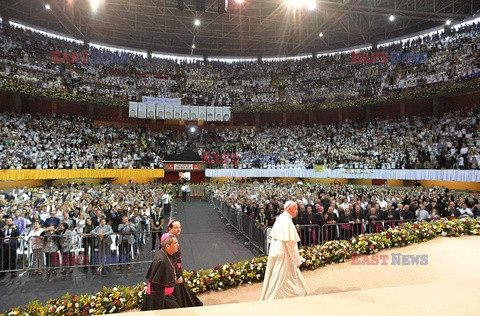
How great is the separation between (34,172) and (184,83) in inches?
808

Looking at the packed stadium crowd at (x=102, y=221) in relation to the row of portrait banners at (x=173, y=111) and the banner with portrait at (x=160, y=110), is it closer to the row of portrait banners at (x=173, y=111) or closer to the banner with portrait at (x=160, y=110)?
the row of portrait banners at (x=173, y=111)

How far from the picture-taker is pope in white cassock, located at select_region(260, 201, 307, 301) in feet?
17.4

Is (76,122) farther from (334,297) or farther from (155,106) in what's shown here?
(334,297)

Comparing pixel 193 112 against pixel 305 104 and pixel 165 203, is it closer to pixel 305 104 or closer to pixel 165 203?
pixel 305 104

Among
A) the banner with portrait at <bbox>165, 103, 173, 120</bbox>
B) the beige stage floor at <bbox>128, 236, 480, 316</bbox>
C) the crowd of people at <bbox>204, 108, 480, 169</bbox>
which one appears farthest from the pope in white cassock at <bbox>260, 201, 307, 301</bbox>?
the banner with portrait at <bbox>165, 103, 173, 120</bbox>

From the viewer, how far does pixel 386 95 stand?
93.4 ft

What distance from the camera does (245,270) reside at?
715cm

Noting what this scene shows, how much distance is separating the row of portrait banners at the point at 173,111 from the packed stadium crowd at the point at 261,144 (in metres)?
2.06

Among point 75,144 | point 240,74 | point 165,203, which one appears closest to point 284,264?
point 165,203

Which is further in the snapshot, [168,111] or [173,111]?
[173,111]

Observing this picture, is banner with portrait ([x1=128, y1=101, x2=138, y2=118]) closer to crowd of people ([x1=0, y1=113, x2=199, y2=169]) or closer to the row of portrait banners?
the row of portrait banners

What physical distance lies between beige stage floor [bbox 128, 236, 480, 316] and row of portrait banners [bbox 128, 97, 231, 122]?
A: 1143 inches

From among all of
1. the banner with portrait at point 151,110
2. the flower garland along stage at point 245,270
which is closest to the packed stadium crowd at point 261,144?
the banner with portrait at point 151,110

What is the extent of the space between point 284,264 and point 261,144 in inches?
1107
